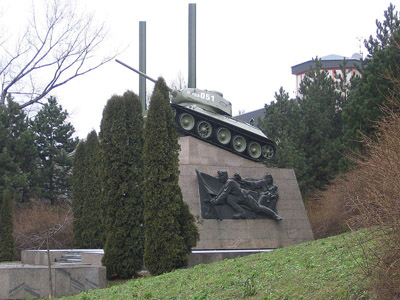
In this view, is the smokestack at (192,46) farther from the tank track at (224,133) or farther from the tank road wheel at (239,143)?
the tank road wheel at (239,143)

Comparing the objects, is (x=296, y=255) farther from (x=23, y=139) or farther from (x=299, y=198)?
(x=23, y=139)

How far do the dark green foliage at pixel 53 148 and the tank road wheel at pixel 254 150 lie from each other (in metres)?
11.7

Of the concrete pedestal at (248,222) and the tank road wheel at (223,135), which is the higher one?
the tank road wheel at (223,135)

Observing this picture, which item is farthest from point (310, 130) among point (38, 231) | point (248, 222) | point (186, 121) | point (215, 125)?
point (248, 222)

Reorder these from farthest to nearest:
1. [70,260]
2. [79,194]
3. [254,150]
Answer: [254,150] < [79,194] < [70,260]

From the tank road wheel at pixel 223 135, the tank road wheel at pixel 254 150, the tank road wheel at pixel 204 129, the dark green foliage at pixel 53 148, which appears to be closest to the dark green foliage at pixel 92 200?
the tank road wheel at pixel 204 129

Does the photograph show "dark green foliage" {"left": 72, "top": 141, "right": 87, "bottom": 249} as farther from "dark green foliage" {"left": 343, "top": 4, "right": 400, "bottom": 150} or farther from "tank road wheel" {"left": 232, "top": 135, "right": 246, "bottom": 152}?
"dark green foliage" {"left": 343, "top": 4, "right": 400, "bottom": 150}

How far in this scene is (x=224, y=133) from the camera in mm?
20203

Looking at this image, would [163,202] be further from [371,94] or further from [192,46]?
[192,46]

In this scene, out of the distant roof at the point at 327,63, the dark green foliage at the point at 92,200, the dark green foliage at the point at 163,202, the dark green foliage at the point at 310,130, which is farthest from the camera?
the distant roof at the point at 327,63

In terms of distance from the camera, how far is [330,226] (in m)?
21.8

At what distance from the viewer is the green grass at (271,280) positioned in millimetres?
6398

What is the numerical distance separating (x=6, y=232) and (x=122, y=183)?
9126 mm

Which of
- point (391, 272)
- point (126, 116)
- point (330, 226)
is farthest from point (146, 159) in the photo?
point (330, 226)
